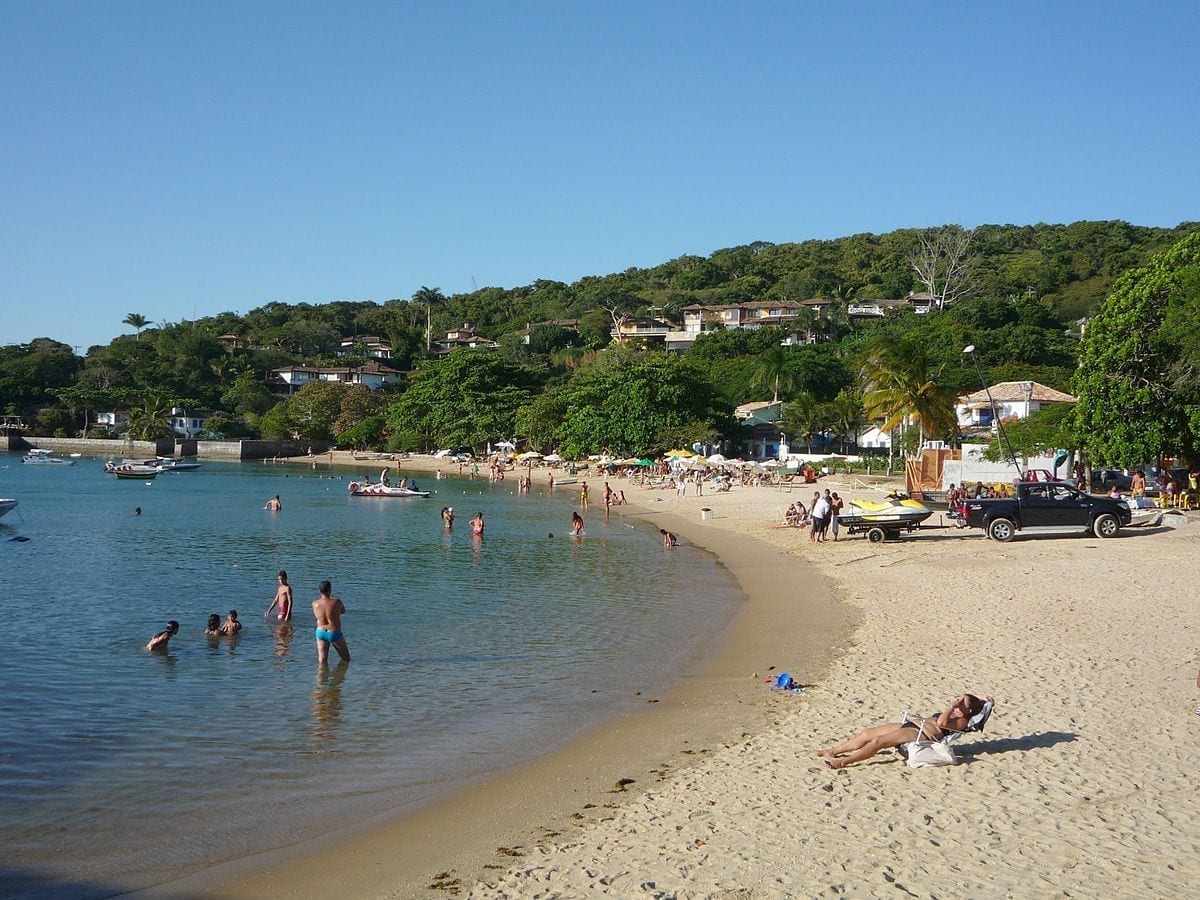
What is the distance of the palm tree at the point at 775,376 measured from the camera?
82.1 metres

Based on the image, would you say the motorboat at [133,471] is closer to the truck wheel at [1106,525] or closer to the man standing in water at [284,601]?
the man standing in water at [284,601]

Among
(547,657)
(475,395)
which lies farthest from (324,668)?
(475,395)

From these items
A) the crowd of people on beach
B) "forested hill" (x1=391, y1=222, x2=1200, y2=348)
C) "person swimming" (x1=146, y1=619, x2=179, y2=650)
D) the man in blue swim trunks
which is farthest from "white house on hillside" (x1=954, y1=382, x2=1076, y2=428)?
"person swimming" (x1=146, y1=619, x2=179, y2=650)

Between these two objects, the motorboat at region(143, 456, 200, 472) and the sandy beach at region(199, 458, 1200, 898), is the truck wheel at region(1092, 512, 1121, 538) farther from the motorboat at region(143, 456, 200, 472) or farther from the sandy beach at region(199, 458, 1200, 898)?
the motorboat at region(143, 456, 200, 472)

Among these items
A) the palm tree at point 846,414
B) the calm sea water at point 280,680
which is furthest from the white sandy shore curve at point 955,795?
the palm tree at point 846,414

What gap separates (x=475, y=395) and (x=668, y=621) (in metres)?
75.0

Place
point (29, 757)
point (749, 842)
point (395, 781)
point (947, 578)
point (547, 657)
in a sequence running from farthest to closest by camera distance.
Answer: point (947, 578)
point (547, 657)
point (29, 757)
point (395, 781)
point (749, 842)

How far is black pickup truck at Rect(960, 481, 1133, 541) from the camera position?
25.5 metres

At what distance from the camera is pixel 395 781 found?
9789 mm

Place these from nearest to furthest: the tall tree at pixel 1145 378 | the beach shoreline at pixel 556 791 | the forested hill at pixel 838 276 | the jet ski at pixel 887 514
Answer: the beach shoreline at pixel 556 791
the jet ski at pixel 887 514
the tall tree at pixel 1145 378
the forested hill at pixel 838 276

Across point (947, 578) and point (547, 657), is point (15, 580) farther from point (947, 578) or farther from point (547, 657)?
point (947, 578)

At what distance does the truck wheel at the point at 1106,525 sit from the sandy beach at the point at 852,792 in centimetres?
944

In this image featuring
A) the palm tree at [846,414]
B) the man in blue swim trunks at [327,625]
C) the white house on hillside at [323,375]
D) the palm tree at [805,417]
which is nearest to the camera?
the man in blue swim trunks at [327,625]

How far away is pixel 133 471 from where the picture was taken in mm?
71250
